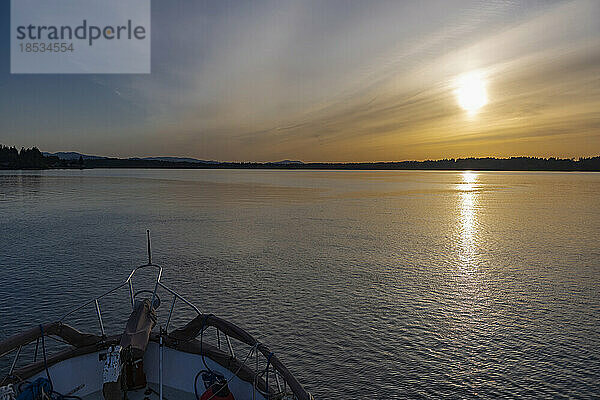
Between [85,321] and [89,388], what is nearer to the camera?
[89,388]

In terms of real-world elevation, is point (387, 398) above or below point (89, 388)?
below

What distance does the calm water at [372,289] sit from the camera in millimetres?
9578

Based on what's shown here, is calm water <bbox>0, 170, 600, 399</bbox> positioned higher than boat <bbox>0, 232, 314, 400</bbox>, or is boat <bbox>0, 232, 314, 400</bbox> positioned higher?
boat <bbox>0, 232, 314, 400</bbox>

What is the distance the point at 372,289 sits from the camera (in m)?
15.1

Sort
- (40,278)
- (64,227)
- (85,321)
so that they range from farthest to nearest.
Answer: (64,227) < (40,278) < (85,321)

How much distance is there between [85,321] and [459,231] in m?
23.2

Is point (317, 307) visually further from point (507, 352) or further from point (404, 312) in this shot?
point (507, 352)

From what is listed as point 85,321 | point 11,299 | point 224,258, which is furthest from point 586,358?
point 11,299

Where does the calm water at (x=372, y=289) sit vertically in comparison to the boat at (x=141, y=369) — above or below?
below

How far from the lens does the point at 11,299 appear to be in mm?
13477

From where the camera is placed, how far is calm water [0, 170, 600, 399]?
31.4 feet

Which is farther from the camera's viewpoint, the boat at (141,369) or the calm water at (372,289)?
the calm water at (372,289)

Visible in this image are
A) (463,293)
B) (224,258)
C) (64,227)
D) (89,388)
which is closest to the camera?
(89,388)

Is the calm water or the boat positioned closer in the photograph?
the boat
